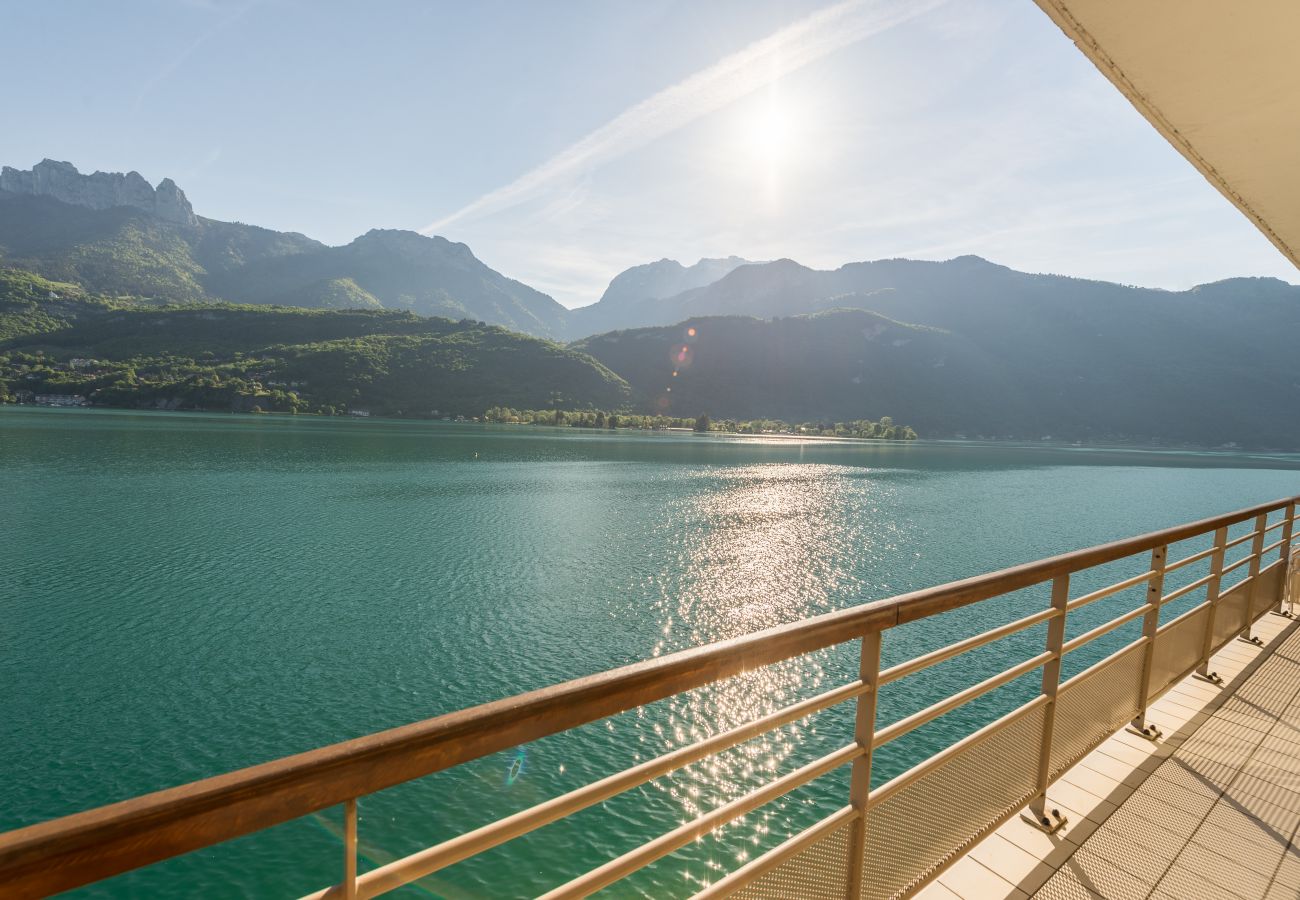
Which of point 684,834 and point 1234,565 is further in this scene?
point 1234,565

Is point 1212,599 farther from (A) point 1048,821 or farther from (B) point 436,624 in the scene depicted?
(B) point 436,624

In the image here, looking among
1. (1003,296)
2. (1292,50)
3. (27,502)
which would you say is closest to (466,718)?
(1292,50)

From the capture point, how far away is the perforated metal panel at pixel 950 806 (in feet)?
6.90

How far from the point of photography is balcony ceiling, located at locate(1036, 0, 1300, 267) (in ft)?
7.62

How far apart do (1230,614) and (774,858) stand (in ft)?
16.8

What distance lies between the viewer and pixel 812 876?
6.12 feet

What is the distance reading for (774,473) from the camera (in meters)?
46.5

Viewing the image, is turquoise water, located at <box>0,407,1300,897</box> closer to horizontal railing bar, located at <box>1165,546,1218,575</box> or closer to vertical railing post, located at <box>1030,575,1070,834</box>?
vertical railing post, located at <box>1030,575,1070,834</box>

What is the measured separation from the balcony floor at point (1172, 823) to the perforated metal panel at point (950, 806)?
0.65ft

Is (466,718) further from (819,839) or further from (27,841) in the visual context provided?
(819,839)

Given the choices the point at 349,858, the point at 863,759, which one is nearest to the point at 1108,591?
the point at 863,759

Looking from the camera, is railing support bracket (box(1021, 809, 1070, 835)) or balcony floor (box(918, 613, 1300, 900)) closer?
balcony floor (box(918, 613, 1300, 900))

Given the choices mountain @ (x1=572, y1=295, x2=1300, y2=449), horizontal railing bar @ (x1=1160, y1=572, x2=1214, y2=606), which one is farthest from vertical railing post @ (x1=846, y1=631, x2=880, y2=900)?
mountain @ (x1=572, y1=295, x2=1300, y2=449)

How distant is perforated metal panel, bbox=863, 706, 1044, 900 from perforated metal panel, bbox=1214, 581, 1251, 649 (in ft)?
9.52
